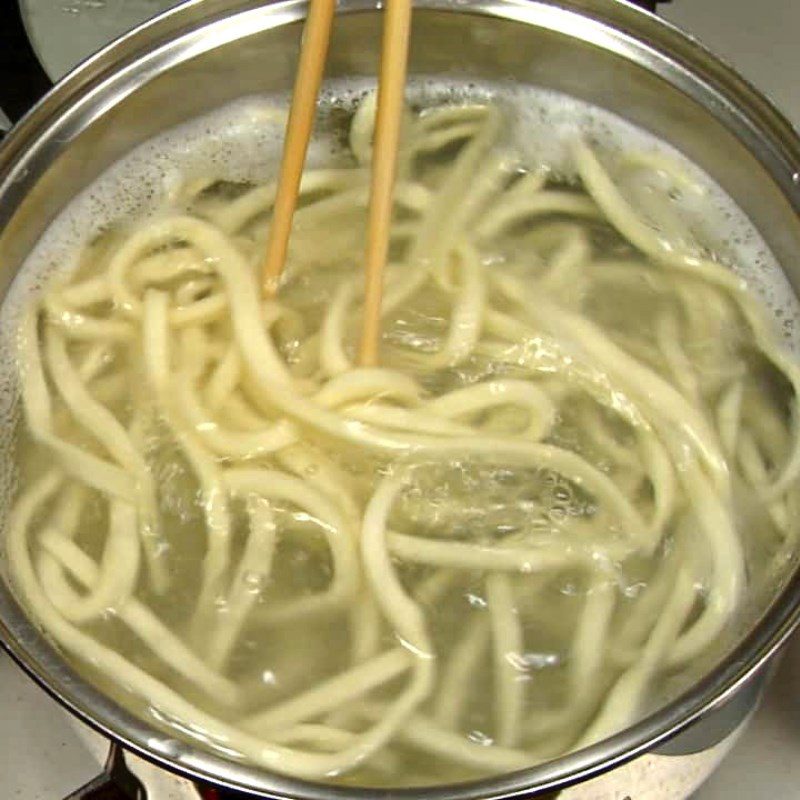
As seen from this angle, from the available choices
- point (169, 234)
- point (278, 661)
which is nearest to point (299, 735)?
point (278, 661)

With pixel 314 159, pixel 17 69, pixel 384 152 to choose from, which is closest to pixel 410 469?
pixel 384 152

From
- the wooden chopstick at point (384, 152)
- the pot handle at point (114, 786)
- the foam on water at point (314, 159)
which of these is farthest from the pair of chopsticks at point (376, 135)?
the pot handle at point (114, 786)

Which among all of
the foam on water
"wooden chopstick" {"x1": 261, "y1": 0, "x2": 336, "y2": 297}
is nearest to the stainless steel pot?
the foam on water

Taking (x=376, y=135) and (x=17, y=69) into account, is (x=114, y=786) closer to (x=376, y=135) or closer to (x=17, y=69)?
(x=376, y=135)

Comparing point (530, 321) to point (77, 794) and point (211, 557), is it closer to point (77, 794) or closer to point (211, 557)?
point (211, 557)

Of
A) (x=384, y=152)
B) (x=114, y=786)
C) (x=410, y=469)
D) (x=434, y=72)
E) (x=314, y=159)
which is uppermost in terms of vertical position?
(x=434, y=72)

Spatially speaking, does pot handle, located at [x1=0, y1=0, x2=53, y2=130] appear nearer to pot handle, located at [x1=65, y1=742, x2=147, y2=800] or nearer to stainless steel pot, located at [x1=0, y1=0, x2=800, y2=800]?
stainless steel pot, located at [x1=0, y1=0, x2=800, y2=800]
